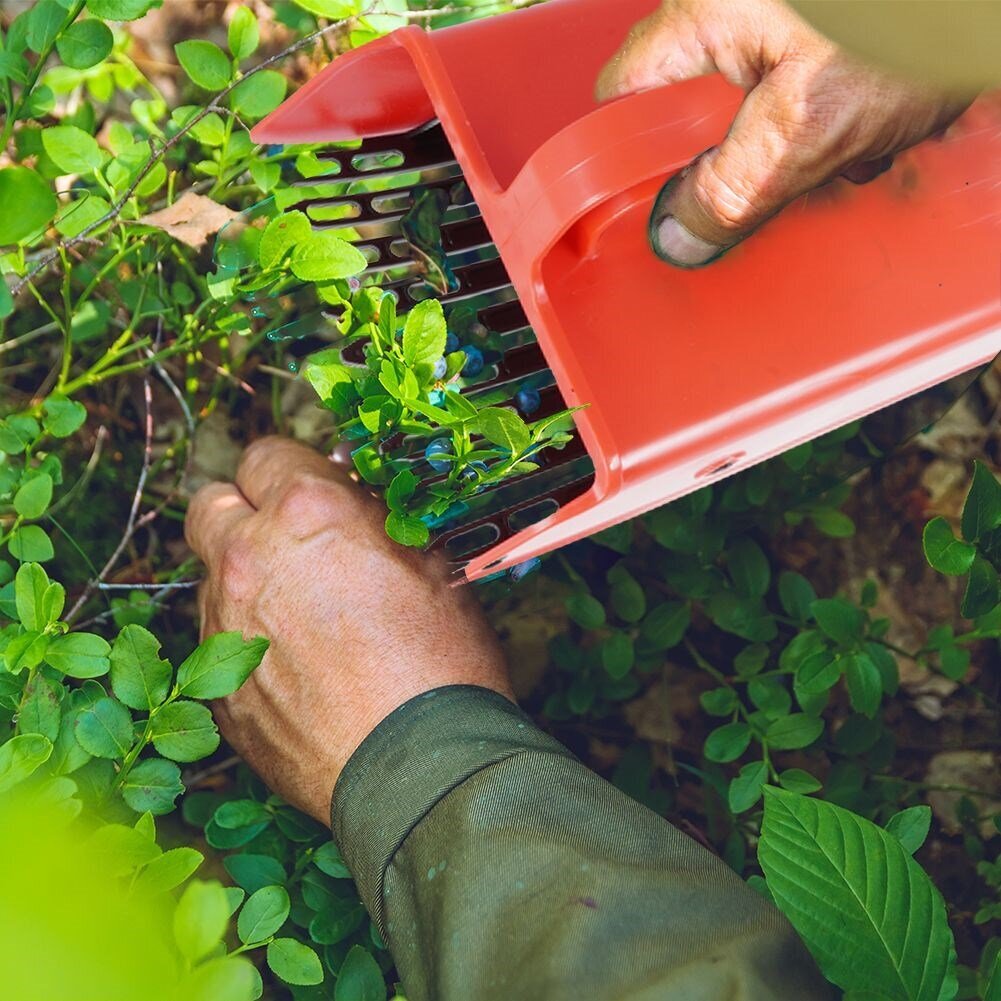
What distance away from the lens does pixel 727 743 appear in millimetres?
1303

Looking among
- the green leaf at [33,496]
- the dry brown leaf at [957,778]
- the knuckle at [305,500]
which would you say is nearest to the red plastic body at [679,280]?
the knuckle at [305,500]

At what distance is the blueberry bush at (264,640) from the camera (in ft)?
2.98

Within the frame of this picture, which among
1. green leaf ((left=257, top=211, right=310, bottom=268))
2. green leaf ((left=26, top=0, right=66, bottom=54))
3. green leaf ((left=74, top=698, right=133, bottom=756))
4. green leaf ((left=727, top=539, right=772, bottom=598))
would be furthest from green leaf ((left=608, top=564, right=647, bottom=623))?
green leaf ((left=26, top=0, right=66, bottom=54))

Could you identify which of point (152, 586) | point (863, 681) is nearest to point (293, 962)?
point (152, 586)

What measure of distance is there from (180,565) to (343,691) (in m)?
0.49

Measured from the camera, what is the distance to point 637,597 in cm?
142

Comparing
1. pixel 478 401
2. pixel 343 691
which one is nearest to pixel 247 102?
pixel 478 401

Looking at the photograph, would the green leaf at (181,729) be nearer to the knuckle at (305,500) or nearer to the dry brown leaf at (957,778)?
the knuckle at (305,500)

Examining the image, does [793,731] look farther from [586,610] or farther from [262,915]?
[262,915]

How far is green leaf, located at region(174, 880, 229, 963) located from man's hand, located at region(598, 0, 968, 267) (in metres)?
0.71

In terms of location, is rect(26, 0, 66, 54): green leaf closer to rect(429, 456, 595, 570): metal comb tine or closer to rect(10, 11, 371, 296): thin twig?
rect(10, 11, 371, 296): thin twig

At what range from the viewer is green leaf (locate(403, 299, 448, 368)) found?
2.92ft

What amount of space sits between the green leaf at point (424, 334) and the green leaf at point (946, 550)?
569mm

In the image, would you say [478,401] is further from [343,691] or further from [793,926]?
[793,926]
